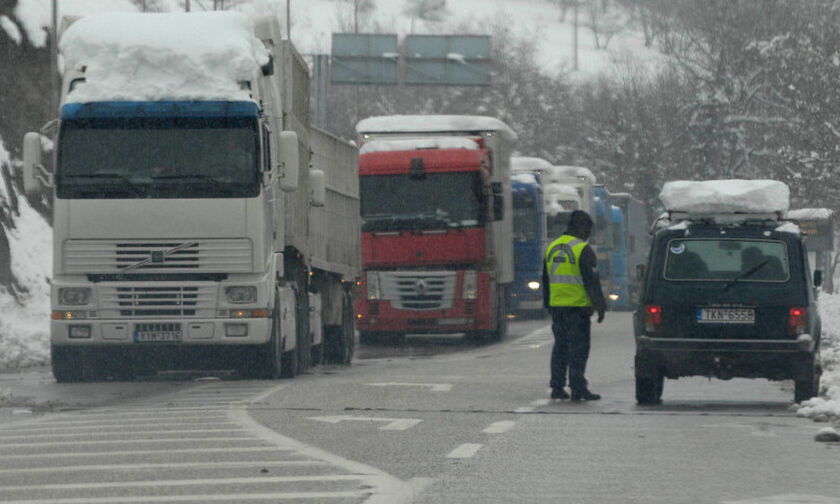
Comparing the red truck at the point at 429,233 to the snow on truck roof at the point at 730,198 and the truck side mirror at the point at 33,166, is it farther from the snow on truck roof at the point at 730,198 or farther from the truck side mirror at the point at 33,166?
the snow on truck roof at the point at 730,198

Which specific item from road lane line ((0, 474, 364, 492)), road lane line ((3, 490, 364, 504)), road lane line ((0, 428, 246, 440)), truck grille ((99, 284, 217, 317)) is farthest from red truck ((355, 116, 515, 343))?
road lane line ((3, 490, 364, 504))

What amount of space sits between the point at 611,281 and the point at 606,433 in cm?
4127

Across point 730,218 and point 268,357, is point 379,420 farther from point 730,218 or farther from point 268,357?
point 268,357

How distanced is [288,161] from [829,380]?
595cm

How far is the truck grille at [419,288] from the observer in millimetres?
32344

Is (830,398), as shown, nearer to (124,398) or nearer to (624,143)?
(124,398)

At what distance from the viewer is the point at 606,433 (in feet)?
45.3

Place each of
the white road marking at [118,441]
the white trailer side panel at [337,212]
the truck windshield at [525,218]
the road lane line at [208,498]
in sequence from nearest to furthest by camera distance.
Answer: the road lane line at [208,498], the white road marking at [118,441], the white trailer side panel at [337,212], the truck windshield at [525,218]

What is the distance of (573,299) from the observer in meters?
17.6

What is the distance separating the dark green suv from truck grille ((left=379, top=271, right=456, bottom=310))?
15213 mm

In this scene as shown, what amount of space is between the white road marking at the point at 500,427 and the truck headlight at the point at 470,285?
1762 cm

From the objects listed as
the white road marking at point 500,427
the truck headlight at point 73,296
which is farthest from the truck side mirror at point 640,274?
the truck headlight at point 73,296

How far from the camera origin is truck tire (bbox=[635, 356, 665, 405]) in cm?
1694

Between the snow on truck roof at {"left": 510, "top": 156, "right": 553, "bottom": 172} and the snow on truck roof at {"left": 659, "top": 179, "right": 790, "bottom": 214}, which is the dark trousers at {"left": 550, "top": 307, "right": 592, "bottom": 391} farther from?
the snow on truck roof at {"left": 510, "top": 156, "right": 553, "bottom": 172}
